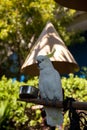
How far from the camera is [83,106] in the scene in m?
2.46

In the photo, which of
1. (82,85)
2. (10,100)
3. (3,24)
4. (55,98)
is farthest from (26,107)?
(55,98)

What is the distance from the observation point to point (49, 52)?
5.86 m

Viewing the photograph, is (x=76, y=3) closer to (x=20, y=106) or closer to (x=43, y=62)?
(x=43, y=62)

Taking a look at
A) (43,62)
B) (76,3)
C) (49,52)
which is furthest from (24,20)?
(43,62)

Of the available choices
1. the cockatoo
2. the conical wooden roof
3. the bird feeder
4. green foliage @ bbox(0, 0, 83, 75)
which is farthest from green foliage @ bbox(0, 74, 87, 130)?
the cockatoo

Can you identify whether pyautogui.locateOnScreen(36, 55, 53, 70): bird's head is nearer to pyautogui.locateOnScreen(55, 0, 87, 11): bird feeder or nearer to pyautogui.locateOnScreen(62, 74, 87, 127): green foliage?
pyautogui.locateOnScreen(55, 0, 87, 11): bird feeder

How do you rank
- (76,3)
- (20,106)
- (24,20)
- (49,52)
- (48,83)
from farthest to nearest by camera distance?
(24,20) < (20,106) < (49,52) < (76,3) < (48,83)

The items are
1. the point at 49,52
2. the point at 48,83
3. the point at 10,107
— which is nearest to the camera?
the point at 48,83

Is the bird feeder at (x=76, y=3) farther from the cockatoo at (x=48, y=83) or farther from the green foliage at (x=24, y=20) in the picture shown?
the green foliage at (x=24, y=20)

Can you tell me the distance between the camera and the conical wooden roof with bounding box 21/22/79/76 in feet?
19.2

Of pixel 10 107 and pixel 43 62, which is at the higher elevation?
pixel 43 62

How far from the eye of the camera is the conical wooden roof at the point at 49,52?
5863 mm

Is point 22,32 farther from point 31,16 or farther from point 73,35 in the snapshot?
point 73,35

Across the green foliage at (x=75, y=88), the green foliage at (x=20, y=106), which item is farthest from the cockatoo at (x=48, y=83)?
the green foliage at (x=75, y=88)
